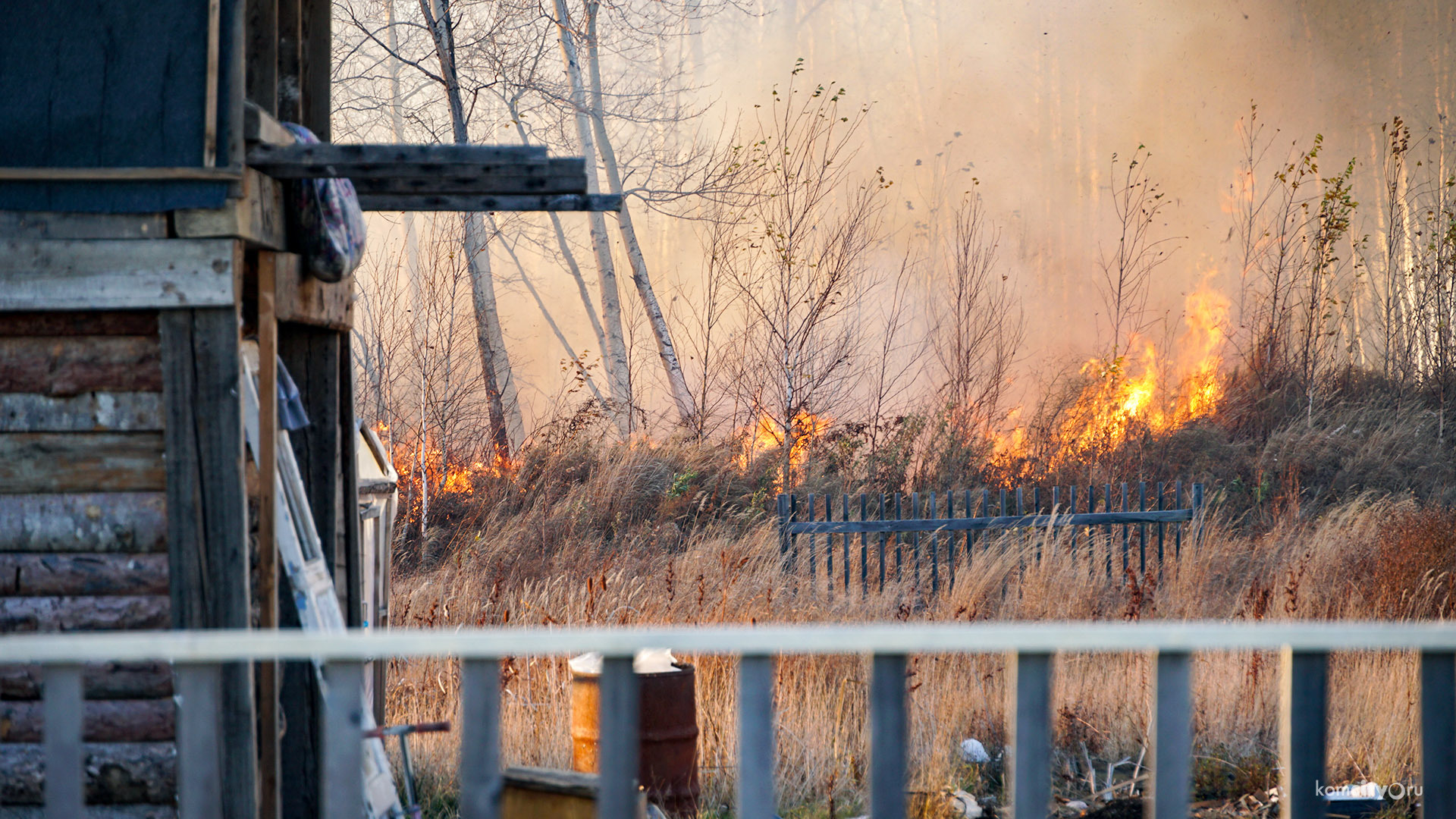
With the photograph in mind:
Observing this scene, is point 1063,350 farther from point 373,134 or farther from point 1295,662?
point 1295,662

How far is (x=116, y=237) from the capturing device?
10.2 ft

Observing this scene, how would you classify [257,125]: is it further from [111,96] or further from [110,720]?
[110,720]

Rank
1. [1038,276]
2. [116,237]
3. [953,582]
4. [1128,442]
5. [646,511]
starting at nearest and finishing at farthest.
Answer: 1. [116,237]
2. [953,582]
3. [646,511]
4. [1128,442]
5. [1038,276]

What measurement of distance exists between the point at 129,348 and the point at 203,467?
18.1 inches

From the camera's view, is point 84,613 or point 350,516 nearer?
point 84,613

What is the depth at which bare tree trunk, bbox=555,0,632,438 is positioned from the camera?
516 inches

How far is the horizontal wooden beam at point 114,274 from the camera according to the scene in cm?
308

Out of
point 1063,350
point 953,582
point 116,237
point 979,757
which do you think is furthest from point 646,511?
point 1063,350

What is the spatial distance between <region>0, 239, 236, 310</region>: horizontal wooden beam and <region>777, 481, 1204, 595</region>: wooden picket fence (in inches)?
244

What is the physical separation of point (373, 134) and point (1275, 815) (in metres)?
18.1

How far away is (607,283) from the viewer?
14555mm

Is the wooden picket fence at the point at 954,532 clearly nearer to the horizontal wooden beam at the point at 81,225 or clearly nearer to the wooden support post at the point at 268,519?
the wooden support post at the point at 268,519

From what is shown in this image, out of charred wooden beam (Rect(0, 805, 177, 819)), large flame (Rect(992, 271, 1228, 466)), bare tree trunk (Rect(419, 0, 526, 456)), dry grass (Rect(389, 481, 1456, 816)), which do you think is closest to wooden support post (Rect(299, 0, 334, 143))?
charred wooden beam (Rect(0, 805, 177, 819))

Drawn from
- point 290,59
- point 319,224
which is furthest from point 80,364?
point 290,59
